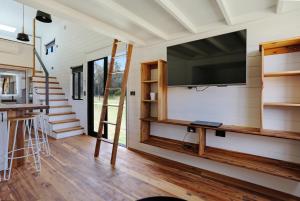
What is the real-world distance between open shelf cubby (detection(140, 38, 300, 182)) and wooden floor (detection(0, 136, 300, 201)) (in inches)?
14.9

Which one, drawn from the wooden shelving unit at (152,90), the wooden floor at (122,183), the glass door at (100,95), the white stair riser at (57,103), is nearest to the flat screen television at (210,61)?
the wooden shelving unit at (152,90)

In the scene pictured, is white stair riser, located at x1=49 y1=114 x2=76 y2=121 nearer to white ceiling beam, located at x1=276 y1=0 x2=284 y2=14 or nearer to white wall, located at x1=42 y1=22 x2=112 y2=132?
white wall, located at x1=42 y1=22 x2=112 y2=132

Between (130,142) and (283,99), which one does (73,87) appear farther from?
(283,99)

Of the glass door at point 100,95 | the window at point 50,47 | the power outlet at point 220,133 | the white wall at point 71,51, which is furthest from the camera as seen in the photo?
the window at point 50,47

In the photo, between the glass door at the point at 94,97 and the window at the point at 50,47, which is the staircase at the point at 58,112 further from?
the window at the point at 50,47

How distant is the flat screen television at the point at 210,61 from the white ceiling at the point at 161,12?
0.95 feet

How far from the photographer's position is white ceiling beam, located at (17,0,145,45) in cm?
182

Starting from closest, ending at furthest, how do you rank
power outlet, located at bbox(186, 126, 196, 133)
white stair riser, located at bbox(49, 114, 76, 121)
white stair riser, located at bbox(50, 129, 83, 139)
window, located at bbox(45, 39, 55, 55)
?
power outlet, located at bbox(186, 126, 196, 133) < white stair riser, located at bbox(50, 129, 83, 139) < white stair riser, located at bbox(49, 114, 76, 121) < window, located at bbox(45, 39, 55, 55)

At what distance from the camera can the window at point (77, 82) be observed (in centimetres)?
515

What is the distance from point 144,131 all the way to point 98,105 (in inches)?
81.2

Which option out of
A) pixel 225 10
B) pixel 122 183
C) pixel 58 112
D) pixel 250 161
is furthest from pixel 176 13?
pixel 58 112

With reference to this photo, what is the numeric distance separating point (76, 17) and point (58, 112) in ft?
12.6

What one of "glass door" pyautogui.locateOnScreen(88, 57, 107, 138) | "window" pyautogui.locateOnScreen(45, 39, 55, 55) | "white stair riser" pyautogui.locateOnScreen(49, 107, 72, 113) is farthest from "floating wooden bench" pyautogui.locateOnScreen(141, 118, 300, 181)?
"window" pyautogui.locateOnScreen(45, 39, 55, 55)

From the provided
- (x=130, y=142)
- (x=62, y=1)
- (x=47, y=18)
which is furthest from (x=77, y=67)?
(x=62, y=1)
